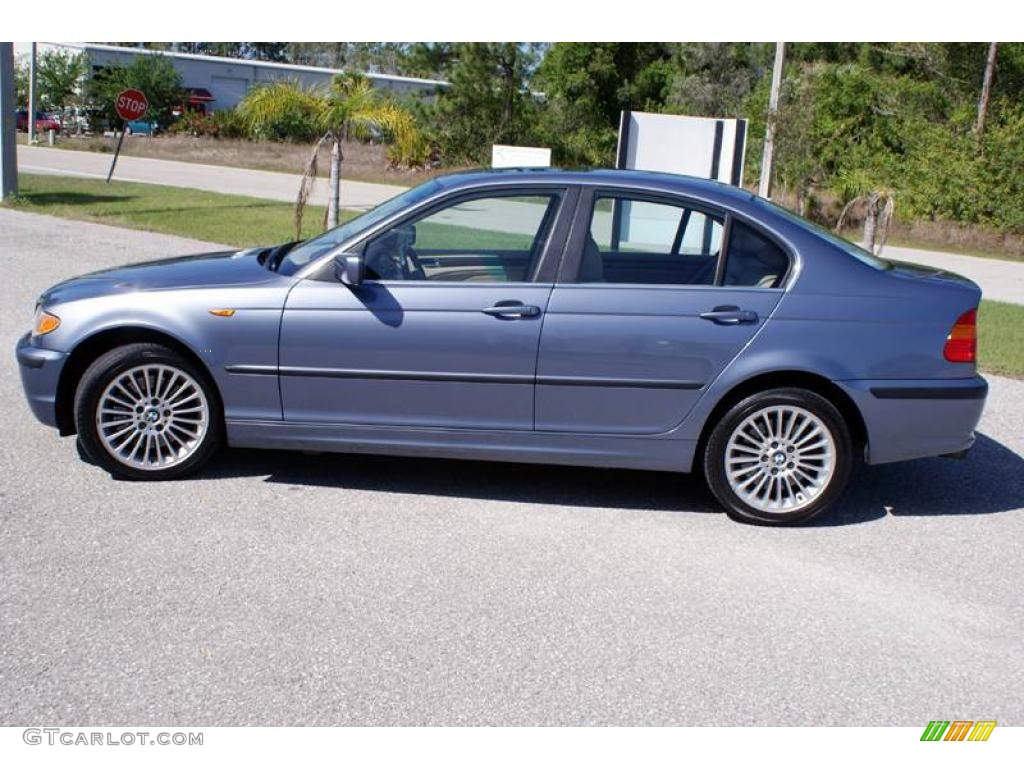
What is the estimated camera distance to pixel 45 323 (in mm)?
5590

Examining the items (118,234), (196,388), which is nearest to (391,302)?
(196,388)

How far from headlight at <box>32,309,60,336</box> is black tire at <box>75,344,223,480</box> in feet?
0.89

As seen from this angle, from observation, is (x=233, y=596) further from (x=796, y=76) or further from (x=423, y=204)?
(x=796, y=76)

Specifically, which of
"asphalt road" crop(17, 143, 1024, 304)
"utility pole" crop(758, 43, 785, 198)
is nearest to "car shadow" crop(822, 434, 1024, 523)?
"asphalt road" crop(17, 143, 1024, 304)

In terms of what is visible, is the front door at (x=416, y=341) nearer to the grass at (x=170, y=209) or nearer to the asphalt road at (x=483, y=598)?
the asphalt road at (x=483, y=598)

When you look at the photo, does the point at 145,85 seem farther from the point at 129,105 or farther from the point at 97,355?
the point at 97,355

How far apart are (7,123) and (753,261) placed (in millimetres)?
17000

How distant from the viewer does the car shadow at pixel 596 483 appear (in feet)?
18.9

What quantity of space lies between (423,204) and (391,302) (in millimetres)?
535

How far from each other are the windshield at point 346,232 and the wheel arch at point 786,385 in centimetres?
180

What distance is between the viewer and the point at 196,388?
5.52 m

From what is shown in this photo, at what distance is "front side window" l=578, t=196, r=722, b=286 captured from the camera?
548 cm

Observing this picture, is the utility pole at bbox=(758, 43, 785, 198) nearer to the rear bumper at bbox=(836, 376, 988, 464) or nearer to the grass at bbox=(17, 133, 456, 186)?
the grass at bbox=(17, 133, 456, 186)
